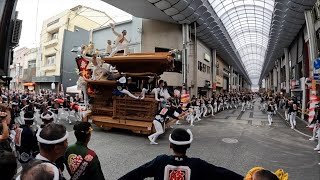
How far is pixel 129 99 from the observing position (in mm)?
10734

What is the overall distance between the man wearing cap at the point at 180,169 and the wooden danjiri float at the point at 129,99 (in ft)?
24.2

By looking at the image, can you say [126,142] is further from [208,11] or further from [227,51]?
[227,51]

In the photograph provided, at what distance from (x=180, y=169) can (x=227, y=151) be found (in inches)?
242

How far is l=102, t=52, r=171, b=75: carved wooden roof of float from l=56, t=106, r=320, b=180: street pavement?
3.20m

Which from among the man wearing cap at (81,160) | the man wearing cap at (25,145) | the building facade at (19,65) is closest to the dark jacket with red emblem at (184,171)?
the man wearing cap at (81,160)

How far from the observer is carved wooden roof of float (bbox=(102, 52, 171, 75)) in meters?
10.2

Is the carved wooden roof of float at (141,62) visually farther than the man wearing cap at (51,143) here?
Yes

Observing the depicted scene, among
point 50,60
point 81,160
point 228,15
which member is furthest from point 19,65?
point 81,160

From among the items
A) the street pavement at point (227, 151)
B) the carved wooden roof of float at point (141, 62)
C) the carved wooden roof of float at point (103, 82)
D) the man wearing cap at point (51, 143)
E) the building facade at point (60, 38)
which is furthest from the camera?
the building facade at point (60, 38)

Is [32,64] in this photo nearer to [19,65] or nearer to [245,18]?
[19,65]

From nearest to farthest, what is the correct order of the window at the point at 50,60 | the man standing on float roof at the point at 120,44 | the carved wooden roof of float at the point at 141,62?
the carved wooden roof of float at the point at 141,62, the man standing on float roof at the point at 120,44, the window at the point at 50,60

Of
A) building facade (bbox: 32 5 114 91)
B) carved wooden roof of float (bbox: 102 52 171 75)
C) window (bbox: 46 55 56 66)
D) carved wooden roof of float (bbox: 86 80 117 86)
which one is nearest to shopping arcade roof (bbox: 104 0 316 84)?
carved wooden roof of float (bbox: 102 52 171 75)

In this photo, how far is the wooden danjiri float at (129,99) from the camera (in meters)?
10.3

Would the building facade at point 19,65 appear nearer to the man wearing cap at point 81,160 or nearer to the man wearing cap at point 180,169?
the man wearing cap at point 81,160
